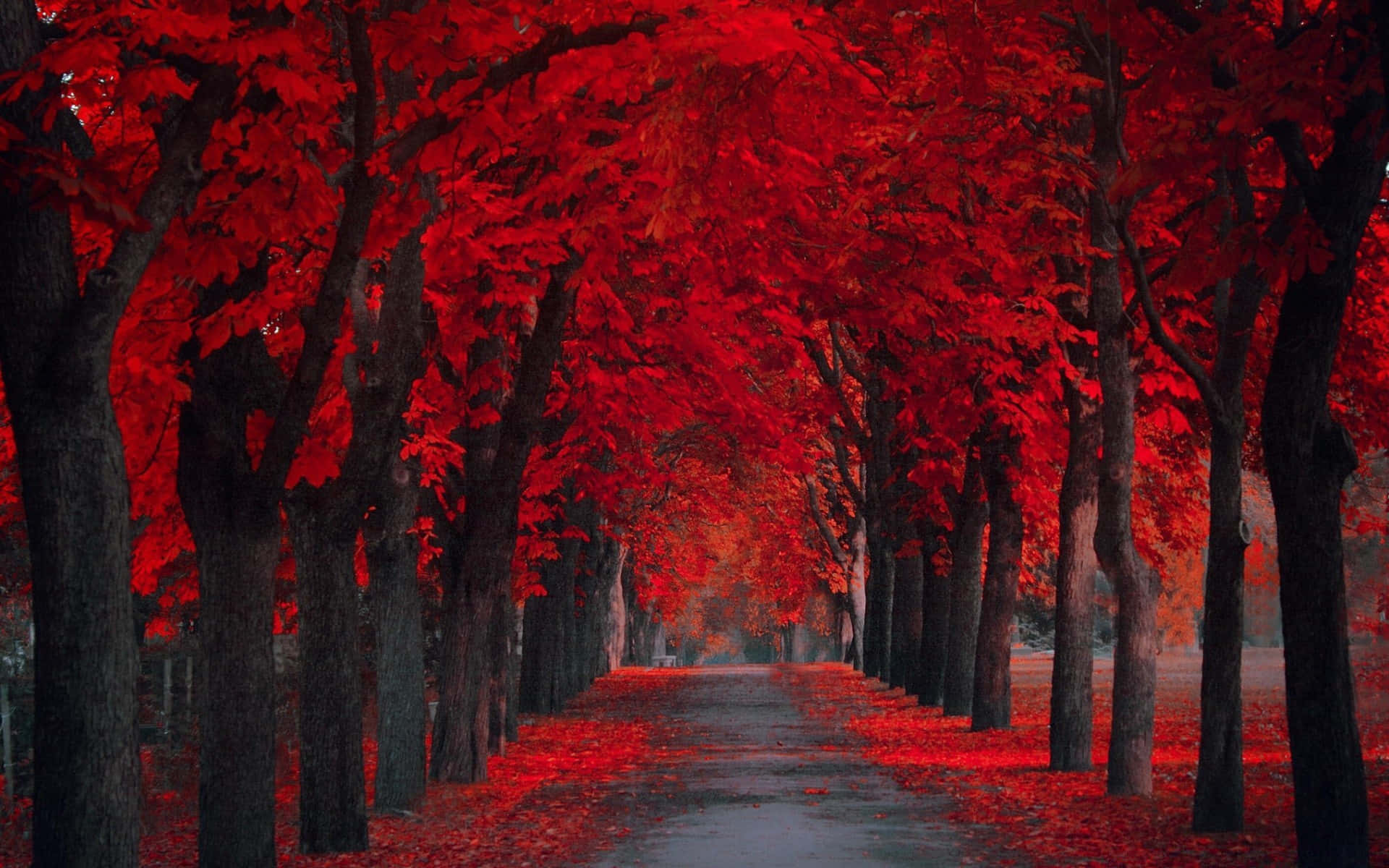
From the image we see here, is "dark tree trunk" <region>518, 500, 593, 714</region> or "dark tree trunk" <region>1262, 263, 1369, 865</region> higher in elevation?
"dark tree trunk" <region>1262, 263, 1369, 865</region>

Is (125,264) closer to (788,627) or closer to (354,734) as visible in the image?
(354,734)

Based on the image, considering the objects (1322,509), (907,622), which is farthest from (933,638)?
Answer: (1322,509)

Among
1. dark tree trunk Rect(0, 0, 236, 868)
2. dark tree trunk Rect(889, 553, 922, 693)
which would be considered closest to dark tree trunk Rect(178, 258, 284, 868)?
dark tree trunk Rect(0, 0, 236, 868)

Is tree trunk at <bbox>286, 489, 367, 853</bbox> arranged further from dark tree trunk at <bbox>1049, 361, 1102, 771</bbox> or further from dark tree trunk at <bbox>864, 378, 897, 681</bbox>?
dark tree trunk at <bbox>864, 378, 897, 681</bbox>

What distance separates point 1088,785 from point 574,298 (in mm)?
8360

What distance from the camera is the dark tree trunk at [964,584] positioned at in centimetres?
2875

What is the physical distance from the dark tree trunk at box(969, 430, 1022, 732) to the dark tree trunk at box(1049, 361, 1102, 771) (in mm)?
5152

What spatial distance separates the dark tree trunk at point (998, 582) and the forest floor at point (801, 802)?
663mm

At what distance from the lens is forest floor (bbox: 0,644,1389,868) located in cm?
1298

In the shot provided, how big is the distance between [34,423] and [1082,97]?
12850 mm

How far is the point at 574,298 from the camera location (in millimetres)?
19328

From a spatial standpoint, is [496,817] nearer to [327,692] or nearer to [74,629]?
[327,692]

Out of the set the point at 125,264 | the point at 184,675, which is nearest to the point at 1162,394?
the point at 125,264

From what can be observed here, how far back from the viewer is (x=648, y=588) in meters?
67.8
